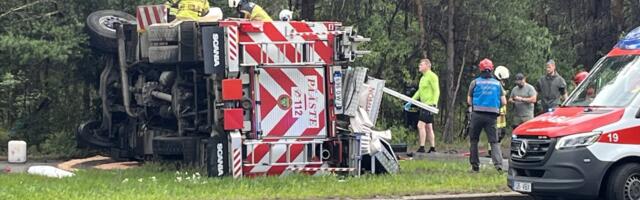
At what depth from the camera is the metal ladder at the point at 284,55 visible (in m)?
12.0

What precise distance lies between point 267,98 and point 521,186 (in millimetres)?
3382

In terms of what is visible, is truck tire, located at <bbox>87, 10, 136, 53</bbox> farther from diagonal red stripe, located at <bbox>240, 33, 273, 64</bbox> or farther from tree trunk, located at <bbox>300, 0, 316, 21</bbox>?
tree trunk, located at <bbox>300, 0, 316, 21</bbox>

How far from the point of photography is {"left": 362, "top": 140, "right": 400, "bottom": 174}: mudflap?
12555 mm

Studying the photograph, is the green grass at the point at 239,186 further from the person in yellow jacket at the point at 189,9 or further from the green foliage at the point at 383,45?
the green foliage at the point at 383,45

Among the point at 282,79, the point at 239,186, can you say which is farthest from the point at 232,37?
the point at 239,186

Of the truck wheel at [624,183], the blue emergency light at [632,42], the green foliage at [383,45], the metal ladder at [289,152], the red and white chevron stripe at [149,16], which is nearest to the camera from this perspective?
the truck wheel at [624,183]

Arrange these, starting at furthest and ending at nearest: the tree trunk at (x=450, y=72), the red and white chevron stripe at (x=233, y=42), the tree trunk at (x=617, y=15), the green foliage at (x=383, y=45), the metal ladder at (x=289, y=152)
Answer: the tree trunk at (x=617, y=15), the tree trunk at (x=450, y=72), the green foliage at (x=383, y=45), the metal ladder at (x=289, y=152), the red and white chevron stripe at (x=233, y=42)

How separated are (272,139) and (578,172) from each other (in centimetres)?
390

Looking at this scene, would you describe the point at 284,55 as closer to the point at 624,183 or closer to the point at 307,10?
the point at 624,183

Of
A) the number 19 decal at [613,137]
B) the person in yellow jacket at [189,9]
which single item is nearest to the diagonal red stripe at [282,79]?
the person in yellow jacket at [189,9]

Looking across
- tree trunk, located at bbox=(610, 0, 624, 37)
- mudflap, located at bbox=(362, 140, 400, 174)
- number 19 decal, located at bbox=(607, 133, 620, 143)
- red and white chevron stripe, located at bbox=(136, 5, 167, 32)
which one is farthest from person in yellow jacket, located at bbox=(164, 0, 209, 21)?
tree trunk, located at bbox=(610, 0, 624, 37)

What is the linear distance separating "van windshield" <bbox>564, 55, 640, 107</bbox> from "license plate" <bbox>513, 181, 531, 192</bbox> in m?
1.15

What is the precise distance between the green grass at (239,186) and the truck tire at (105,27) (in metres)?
2.78

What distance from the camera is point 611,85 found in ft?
34.6
